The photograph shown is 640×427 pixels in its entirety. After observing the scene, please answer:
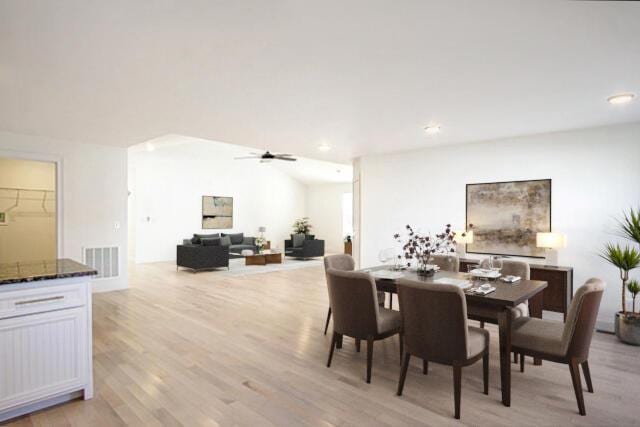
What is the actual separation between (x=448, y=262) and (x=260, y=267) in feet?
18.9

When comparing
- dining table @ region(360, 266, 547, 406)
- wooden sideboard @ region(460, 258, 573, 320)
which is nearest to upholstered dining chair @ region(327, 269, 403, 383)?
dining table @ region(360, 266, 547, 406)

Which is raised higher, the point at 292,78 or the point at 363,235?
the point at 292,78

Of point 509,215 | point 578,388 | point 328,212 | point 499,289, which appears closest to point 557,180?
point 509,215

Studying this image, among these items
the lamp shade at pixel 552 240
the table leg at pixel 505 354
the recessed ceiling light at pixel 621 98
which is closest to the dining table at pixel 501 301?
the table leg at pixel 505 354

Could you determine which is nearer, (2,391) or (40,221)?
(2,391)

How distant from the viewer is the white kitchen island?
2.29m

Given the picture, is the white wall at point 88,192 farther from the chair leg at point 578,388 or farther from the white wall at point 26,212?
the chair leg at point 578,388

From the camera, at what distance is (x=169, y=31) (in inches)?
90.1

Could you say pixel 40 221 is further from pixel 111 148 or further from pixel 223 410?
pixel 223 410

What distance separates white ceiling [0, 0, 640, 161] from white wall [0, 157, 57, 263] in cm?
322

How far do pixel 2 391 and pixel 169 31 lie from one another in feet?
8.03

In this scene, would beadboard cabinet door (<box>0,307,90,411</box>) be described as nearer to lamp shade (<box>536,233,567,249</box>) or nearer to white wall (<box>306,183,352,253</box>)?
lamp shade (<box>536,233,567,249</box>)

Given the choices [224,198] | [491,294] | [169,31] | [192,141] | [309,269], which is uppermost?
[192,141]

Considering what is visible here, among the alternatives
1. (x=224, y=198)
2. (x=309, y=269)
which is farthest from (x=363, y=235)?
(x=224, y=198)
